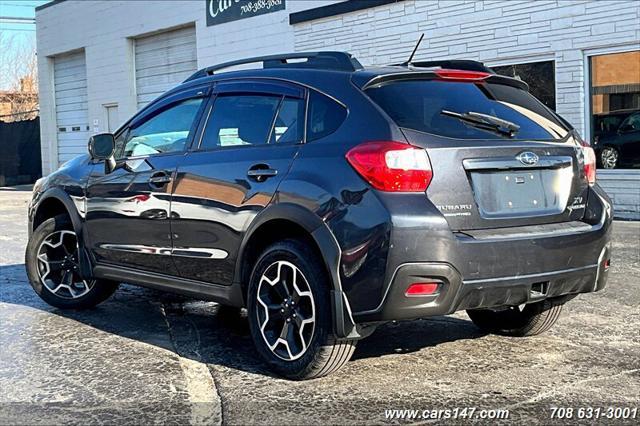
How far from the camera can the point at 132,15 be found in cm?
2220

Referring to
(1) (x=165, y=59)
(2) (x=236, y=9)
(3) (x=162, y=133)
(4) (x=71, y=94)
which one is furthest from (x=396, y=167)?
(4) (x=71, y=94)

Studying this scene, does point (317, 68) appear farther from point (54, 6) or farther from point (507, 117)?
point (54, 6)

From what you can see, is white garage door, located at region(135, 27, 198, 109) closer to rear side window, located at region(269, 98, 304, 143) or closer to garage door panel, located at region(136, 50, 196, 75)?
garage door panel, located at region(136, 50, 196, 75)

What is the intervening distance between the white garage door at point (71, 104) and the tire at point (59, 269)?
62.1 feet

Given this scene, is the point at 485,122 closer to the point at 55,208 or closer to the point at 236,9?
the point at 55,208

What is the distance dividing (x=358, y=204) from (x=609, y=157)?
9.39 metres

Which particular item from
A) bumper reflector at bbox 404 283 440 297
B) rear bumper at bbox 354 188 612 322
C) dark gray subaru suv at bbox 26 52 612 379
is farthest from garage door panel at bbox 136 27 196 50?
bumper reflector at bbox 404 283 440 297

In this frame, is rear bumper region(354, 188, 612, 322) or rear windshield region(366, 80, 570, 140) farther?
rear windshield region(366, 80, 570, 140)

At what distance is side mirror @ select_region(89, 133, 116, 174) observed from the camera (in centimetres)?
588

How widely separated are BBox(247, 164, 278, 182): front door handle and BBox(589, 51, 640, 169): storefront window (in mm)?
8878

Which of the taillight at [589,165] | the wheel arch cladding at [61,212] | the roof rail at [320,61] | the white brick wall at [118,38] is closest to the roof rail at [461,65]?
the roof rail at [320,61]

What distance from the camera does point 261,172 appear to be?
15.1 feet

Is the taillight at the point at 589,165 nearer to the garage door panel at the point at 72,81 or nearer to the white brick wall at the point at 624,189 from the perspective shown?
the white brick wall at the point at 624,189

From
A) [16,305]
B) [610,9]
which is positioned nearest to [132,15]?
[610,9]
